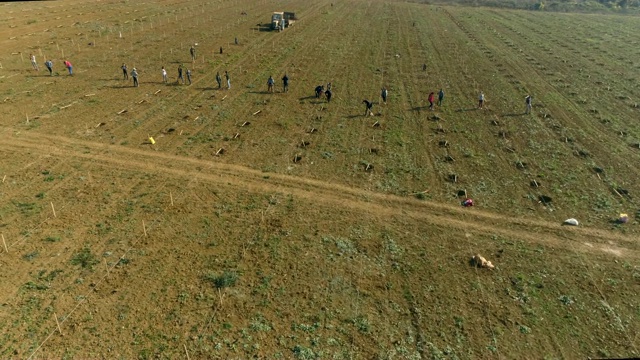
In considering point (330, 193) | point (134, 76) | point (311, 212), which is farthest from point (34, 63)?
point (311, 212)

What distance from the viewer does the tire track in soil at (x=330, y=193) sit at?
65.9 ft

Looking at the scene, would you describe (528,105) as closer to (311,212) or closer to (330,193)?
(330,193)

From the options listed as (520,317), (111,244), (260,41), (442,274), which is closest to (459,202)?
(442,274)

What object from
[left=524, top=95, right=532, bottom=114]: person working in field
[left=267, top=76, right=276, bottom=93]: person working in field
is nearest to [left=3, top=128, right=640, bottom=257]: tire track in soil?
[left=267, top=76, right=276, bottom=93]: person working in field

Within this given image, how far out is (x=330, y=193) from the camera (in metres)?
22.9

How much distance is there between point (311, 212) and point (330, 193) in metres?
2.17

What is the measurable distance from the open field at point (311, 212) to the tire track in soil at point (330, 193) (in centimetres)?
12

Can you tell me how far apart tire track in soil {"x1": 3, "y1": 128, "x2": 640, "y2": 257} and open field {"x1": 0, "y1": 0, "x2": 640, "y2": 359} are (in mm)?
119

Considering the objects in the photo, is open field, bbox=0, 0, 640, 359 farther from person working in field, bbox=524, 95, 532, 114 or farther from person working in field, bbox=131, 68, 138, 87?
person working in field, bbox=524, 95, 532, 114

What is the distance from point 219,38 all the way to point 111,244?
4349 centimetres

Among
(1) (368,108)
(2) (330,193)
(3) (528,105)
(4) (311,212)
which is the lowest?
(4) (311,212)

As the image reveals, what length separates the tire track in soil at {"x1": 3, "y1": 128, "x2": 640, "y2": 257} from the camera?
20078 millimetres

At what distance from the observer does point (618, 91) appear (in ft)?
133

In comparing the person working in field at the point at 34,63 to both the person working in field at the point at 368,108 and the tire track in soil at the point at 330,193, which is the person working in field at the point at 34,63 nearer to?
the tire track in soil at the point at 330,193
